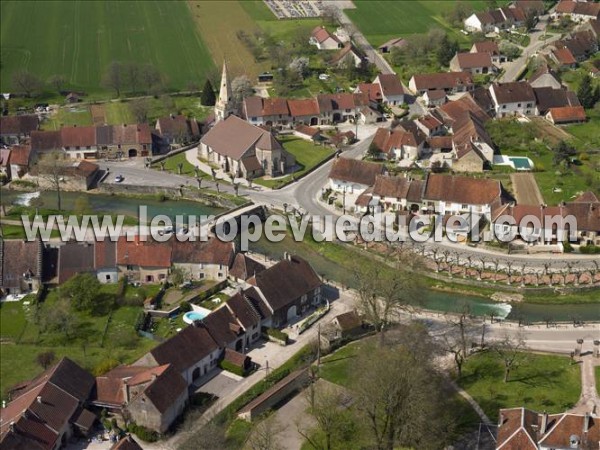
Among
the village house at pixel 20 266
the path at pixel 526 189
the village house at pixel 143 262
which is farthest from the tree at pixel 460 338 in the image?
the village house at pixel 20 266

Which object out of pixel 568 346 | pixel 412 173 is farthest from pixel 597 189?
pixel 568 346

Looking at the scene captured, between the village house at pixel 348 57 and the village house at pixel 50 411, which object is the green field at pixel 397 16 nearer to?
the village house at pixel 348 57

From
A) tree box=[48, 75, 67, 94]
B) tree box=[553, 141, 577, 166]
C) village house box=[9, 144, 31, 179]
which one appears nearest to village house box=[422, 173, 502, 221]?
tree box=[553, 141, 577, 166]

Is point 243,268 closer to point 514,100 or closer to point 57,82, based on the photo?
point 514,100

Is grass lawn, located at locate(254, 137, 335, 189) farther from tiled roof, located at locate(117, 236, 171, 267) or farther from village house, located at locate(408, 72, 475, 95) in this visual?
village house, located at locate(408, 72, 475, 95)

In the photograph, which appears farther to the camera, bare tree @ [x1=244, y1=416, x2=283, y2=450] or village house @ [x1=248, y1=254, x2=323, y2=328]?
village house @ [x1=248, y1=254, x2=323, y2=328]
